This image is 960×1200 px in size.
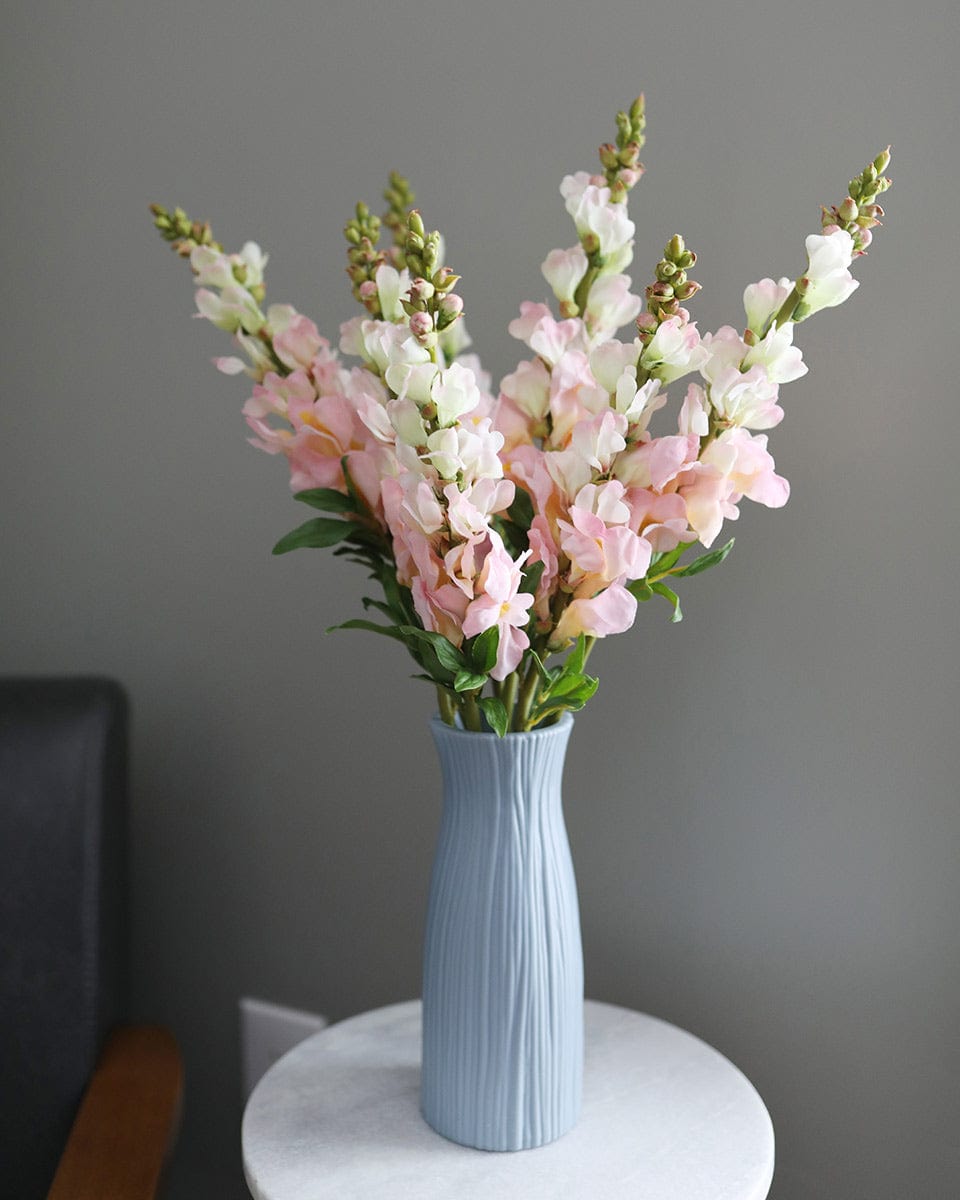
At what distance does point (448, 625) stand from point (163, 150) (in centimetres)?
77

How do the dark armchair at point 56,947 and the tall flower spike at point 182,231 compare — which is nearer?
the tall flower spike at point 182,231

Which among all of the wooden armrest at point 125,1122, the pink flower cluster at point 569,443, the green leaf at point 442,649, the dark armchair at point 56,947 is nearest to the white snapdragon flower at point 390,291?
the pink flower cluster at point 569,443

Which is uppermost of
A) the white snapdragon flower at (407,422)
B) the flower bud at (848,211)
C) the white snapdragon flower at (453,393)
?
the flower bud at (848,211)

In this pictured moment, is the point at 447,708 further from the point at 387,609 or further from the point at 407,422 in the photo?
the point at 407,422

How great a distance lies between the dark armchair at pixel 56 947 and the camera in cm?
110

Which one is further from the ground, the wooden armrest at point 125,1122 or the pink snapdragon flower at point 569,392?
the pink snapdragon flower at point 569,392

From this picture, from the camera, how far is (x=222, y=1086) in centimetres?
141

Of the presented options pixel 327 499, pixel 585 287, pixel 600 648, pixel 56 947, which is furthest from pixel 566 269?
pixel 56 947

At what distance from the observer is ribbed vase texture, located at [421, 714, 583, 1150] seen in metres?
0.83

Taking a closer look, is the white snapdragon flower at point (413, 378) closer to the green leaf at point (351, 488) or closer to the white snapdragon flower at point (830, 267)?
the green leaf at point (351, 488)

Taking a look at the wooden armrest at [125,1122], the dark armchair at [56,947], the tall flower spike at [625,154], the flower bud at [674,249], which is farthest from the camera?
the dark armchair at [56,947]

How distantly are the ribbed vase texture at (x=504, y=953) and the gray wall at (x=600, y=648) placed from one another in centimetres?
27

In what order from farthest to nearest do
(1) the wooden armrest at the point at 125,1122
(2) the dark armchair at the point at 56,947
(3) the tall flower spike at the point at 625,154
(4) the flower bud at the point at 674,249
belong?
(2) the dark armchair at the point at 56,947, (1) the wooden armrest at the point at 125,1122, (3) the tall flower spike at the point at 625,154, (4) the flower bud at the point at 674,249

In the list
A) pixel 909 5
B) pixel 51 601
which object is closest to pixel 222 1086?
pixel 51 601
